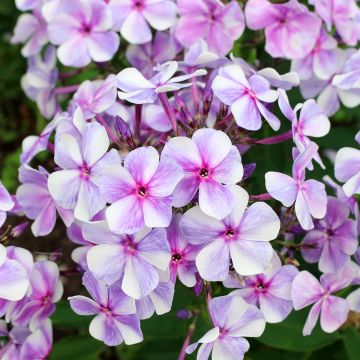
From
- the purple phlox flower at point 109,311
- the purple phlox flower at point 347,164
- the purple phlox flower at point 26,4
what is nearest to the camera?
the purple phlox flower at point 109,311

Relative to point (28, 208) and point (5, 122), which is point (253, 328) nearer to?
point (28, 208)

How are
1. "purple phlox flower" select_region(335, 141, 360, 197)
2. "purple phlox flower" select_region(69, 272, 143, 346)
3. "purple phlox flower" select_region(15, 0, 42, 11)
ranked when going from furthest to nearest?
"purple phlox flower" select_region(15, 0, 42, 11) < "purple phlox flower" select_region(335, 141, 360, 197) < "purple phlox flower" select_region(69, 272, 143, 346)

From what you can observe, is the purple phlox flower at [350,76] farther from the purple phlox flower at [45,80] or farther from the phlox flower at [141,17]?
the purple phlox flower at [45,80]

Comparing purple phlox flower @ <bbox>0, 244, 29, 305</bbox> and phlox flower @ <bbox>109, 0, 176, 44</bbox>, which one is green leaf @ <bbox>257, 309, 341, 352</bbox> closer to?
purple phlox flower @ <bbox>0, 244, 29, 305</bbox>

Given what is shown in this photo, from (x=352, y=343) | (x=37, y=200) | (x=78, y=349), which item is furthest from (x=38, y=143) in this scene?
(x=352, y=343)

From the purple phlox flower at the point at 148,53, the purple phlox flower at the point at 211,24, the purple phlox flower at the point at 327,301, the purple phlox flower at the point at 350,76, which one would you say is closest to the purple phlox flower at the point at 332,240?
the purple phlox flower at the point at 327,301

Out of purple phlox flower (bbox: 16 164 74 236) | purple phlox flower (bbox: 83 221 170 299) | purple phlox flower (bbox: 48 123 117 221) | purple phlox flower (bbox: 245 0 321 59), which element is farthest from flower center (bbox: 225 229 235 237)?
purple phlox flower (bbox: 245 0 321 59)
